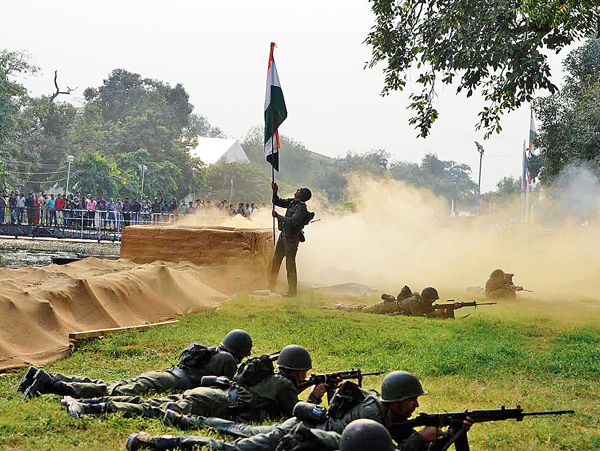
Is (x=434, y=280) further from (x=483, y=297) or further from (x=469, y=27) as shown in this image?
(x=469, y=27)

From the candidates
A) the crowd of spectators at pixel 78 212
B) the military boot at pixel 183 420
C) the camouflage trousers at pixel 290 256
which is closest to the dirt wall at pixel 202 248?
the camouflage trousers at pixel 290 256

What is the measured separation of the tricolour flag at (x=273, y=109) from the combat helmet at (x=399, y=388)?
10.6m

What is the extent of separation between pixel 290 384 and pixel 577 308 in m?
10.8

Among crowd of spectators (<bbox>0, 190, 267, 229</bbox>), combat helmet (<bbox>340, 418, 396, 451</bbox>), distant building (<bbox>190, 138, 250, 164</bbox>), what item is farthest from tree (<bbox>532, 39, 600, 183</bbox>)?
distant building (<bbox>190, 138, 250, 164</bbox>)

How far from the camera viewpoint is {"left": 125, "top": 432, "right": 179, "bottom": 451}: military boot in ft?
16.0

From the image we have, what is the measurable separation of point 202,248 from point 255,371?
9.31m

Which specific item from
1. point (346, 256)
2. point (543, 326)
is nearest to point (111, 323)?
point (543, 326)

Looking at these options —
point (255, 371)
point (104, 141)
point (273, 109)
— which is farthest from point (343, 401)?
point (104, 141)

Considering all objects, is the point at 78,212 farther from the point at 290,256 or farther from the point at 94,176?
the point at 290,256

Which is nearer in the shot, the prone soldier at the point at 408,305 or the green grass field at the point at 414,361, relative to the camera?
the green grass field at the point at 414,361

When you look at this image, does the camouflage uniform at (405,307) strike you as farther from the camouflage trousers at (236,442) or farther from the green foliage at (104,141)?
the green foliage at (104,141)

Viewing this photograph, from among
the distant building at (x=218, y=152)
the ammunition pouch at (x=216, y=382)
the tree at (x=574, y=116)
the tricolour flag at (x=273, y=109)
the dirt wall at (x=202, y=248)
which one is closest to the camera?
the ammunition pouch at (x=216, y=382)

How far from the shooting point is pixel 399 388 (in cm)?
471

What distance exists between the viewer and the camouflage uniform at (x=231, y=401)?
5695 millimetres
